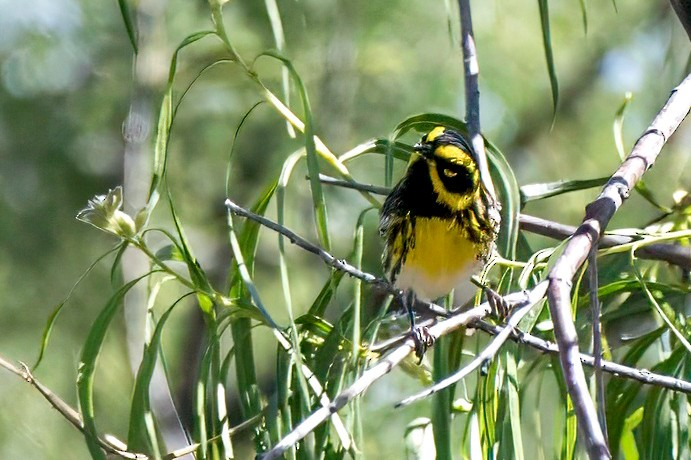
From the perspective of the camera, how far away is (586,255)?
0.85m

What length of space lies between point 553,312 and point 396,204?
812mm

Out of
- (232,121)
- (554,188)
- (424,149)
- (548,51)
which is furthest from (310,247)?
(232,121)

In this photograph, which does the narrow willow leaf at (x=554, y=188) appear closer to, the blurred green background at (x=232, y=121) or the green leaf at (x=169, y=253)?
the green leaf at (x=169, y=253)

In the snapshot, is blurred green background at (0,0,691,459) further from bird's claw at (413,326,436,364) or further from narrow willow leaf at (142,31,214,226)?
narrow willow leaf at (142,31,214,226)

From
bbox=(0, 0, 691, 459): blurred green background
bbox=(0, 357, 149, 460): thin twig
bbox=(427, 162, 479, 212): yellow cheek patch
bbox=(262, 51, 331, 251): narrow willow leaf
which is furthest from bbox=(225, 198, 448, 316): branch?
bbox=(0, 0, 691, 459): blurred green background

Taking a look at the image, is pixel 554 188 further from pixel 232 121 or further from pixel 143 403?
pixel 232 121

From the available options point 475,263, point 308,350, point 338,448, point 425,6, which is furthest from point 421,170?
point 425,6

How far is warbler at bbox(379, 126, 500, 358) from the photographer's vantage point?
5.08ft

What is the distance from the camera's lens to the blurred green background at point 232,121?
2.82 meters

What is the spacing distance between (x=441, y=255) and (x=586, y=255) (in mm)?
699

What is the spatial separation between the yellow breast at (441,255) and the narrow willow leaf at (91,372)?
0.57m

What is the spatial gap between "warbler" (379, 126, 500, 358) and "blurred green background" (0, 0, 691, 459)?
3.59ft

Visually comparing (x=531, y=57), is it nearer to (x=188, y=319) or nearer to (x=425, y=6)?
(x=425, y=6)

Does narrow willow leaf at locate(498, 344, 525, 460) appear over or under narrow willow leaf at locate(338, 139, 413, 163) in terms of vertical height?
under
